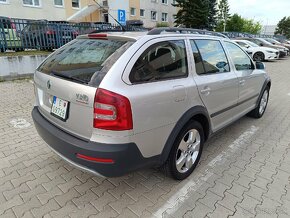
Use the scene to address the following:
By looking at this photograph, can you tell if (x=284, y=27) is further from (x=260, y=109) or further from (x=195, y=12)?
(x=260, y=109)

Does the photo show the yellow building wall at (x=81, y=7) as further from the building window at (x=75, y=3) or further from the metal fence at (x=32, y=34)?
the metal fence at (x=32, y=34)

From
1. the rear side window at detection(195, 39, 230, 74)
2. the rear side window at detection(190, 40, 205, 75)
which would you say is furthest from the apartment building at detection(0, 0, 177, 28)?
the rear side window at detection(190, 40, 205, 75)

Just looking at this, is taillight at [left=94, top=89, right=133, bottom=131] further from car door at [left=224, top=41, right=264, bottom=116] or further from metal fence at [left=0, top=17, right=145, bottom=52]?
metal fence at [left=0, top=17, right=145, bottom=52]

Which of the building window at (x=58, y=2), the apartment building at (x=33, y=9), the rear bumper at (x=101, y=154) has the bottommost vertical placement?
the rear bumper at (x=101, y=154)

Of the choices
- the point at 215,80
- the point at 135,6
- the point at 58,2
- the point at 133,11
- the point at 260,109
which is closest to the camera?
the point at 215,80

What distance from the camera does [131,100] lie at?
192 centimetres

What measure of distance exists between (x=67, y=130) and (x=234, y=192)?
190cm

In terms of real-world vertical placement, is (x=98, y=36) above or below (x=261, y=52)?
above

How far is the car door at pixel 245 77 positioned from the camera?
3.56m

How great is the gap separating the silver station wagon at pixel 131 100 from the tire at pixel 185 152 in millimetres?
12

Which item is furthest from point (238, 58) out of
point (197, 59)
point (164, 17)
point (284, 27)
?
point (284, 27)

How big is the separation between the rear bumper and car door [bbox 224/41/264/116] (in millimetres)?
2106

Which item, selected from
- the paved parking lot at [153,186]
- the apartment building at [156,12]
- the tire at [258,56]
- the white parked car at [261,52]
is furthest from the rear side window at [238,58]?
the apartment building at [156,12]

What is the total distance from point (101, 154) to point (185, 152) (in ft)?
3.74
